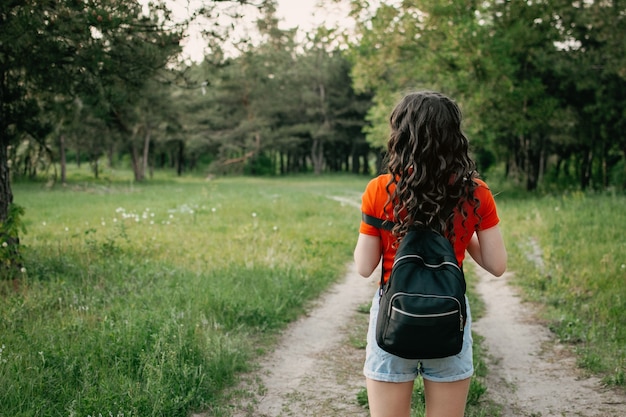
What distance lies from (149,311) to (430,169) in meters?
4.12

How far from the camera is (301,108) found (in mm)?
53469

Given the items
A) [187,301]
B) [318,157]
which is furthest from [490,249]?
[318,157]

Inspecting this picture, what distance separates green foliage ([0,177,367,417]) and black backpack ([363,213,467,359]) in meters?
2.32

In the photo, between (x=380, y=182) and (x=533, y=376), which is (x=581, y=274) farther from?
(x=380, y=182)

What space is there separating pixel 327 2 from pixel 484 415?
67.2 feet

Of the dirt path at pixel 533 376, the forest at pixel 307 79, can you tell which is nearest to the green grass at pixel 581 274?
the dirt path at pixel 533 376

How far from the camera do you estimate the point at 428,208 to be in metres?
2.35

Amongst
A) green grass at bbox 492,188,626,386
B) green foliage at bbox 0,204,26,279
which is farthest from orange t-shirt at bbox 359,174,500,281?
green foliage at bbox 0,204,26,279

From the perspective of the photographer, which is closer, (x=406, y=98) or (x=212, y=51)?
(x=406, y=98)

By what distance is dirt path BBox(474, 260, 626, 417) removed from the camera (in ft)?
14.1

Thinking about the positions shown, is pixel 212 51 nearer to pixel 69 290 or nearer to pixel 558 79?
pixel 69 290

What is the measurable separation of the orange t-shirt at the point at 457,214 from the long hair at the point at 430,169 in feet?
0.13

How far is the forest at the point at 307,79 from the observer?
24.8ft

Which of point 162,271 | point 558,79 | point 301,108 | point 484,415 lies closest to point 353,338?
point 484,415
